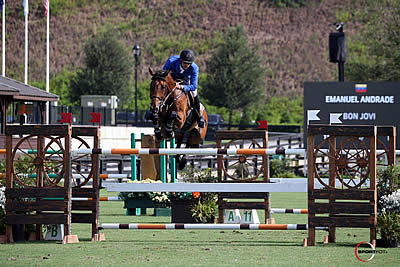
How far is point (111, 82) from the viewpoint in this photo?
196 feet

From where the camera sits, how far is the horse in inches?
517

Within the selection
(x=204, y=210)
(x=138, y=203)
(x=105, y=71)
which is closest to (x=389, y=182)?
(x=204, y=210)

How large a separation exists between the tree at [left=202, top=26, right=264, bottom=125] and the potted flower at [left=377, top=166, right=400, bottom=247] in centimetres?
5066

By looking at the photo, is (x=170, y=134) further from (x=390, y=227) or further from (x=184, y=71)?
(x=390, y=227)

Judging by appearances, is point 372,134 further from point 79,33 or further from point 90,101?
point 79,33

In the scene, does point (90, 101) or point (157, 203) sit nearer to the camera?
point (157, 203)

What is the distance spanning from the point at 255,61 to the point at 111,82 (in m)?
10.8

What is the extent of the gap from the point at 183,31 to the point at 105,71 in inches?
1249

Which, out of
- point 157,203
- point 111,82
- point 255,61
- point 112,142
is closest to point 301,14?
point 255,61

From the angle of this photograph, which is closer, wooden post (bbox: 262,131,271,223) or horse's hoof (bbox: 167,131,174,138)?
wooden post (bbox: 262,131,271,223)

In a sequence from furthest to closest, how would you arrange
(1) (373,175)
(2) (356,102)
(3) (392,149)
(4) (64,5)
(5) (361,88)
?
(4) (64,5) < (5) (361,88) < (2) (356,102) < (3) (392,149) < (1) (373,175)

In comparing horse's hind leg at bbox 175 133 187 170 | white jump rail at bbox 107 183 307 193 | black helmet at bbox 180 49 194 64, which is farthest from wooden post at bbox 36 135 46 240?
horse's hind leg at bbox 175 133 187 170

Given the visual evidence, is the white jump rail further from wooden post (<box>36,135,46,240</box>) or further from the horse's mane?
the horse's mane

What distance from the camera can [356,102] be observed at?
22000 mm
